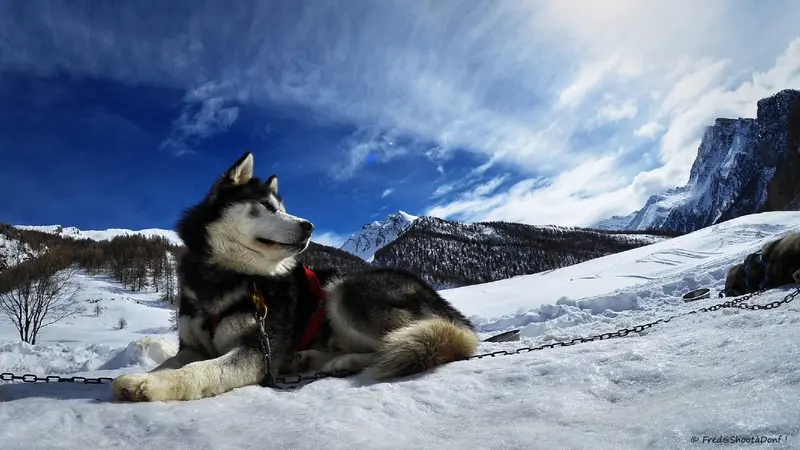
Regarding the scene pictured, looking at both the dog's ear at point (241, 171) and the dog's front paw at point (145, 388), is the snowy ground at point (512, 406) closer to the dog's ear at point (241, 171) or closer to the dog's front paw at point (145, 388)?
the dog's front paw at point (145, 388)

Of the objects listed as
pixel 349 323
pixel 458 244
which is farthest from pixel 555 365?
pixel 458 244

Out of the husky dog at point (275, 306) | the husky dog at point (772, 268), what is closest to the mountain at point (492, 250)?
the husky dog at point (772, 268)

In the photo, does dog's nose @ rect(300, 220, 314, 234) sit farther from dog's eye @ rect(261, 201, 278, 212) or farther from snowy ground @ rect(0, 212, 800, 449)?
snowy ground @ rect(0, 212, 800, 449)

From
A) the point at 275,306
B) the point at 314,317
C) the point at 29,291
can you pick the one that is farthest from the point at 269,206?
the point at 29,291

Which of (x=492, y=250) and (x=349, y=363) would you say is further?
(x=492, y=250)

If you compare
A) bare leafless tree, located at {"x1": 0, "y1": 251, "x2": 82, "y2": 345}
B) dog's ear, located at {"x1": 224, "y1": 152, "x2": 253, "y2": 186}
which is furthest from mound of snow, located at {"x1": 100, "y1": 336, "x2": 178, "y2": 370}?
bare leafless tree, located at {"x1": 0, "y1": 251, "x2": 82, "y2": 345}

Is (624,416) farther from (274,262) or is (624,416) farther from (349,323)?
(274,262)

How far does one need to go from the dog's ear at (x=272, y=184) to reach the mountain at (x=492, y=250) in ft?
317

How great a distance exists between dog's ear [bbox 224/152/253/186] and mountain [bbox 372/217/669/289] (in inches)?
3817

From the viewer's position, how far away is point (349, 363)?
12.2ft

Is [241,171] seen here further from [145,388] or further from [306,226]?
[145,388]

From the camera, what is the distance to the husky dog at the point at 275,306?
3523 millimetres

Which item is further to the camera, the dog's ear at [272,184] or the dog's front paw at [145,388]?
the dog's ear at [272,184]

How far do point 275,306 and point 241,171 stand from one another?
4.50ft
